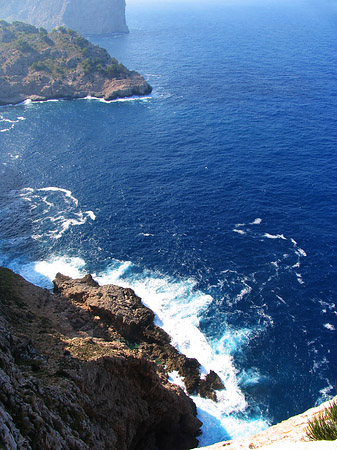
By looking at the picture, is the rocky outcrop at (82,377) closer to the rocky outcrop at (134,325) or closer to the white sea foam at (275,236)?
the rocky outcrop at (134,325)

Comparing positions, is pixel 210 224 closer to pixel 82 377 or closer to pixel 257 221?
pixel 257 221

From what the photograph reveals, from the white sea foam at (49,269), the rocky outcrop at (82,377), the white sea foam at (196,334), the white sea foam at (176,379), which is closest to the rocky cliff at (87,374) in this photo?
the rocky outcrop at (82,377)

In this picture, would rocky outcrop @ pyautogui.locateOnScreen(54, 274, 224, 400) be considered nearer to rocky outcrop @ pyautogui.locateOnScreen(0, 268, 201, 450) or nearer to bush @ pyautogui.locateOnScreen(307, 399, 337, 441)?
rocky outcrop @ pyautogui.locateOnScreen(0, 268, 201, 450)

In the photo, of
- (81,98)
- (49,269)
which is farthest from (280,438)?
(81,98)

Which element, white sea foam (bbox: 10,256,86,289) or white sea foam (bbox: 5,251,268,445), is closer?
white sea foam (bbox: 5,251,268,445)

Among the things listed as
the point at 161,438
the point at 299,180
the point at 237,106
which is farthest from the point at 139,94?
the point at 161,438

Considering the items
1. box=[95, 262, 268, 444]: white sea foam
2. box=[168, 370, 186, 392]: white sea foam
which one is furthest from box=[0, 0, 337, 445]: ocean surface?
box=[168, 370, 186, 392]: white sea foam

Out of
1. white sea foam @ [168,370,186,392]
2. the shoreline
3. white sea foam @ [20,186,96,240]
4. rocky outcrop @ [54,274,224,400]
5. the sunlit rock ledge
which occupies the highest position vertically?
the shoreline
